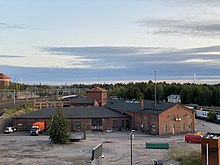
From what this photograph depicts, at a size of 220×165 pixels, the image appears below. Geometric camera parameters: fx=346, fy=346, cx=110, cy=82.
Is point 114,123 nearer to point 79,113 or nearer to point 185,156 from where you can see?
point 79,113

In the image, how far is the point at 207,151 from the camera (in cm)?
2555

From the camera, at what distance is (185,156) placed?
36.9 metres

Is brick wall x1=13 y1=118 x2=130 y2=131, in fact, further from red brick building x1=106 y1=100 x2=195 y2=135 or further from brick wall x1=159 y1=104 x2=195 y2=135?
brick wall x1=159 y1=104 x2=195 y2=135

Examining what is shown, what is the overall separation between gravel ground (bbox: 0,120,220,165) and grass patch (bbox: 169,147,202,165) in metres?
0.85

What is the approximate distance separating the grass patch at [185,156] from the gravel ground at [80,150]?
852mm

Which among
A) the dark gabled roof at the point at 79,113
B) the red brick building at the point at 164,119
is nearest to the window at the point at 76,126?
the dark gabled roof at the point at 79,113

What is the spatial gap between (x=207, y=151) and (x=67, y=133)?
86.2 ft

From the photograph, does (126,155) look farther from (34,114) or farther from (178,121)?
(34,114)

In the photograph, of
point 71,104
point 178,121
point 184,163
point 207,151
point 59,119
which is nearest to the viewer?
point 207,151

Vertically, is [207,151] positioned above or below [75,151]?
above

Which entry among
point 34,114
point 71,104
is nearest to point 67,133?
point 34,114

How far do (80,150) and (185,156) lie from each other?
13.0m

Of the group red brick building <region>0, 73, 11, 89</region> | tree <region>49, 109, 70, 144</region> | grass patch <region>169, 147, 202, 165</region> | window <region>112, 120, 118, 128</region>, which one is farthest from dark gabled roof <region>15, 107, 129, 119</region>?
red brick building <region>0, 73, 11, 89</region>

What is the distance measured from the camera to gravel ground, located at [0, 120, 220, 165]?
3619 cm
